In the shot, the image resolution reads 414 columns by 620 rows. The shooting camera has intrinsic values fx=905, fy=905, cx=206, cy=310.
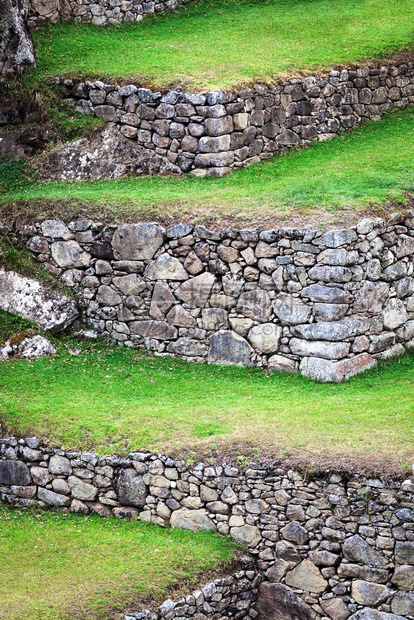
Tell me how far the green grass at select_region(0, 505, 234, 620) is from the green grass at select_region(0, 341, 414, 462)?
1324 millimetres

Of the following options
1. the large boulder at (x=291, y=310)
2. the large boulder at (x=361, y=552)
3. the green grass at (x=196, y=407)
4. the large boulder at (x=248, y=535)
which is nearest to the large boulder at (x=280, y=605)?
the large boulder at (x=248, y=535)

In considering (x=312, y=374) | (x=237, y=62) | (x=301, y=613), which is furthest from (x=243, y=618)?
(x=237, y=62)

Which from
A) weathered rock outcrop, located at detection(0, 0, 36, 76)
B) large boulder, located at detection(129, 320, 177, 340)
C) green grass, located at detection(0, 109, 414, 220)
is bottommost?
large boulder, located at detection(129, 320, 177, 340)

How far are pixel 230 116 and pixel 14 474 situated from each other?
9179 mm

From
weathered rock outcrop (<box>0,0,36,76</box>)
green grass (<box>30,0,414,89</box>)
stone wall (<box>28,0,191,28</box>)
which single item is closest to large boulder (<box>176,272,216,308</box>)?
green grass (<box>30,0,414,89</box>)

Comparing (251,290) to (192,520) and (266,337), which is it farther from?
(192,520)

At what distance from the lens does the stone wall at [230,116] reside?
19.8 metres

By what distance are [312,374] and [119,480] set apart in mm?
4125

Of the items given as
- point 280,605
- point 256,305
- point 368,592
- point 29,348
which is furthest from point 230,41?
point 368,592

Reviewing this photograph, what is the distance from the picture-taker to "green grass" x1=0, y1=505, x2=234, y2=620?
12.2 meters

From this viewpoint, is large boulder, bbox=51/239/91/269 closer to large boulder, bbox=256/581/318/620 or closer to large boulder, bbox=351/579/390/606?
large boulder, bbox=256/581/318/620

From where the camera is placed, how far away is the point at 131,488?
1441 cm

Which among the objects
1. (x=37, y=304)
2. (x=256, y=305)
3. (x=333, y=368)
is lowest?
(x=333, y=368)

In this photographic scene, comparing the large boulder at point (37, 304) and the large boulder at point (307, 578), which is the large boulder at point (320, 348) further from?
the large boulder at point (37, 304)
